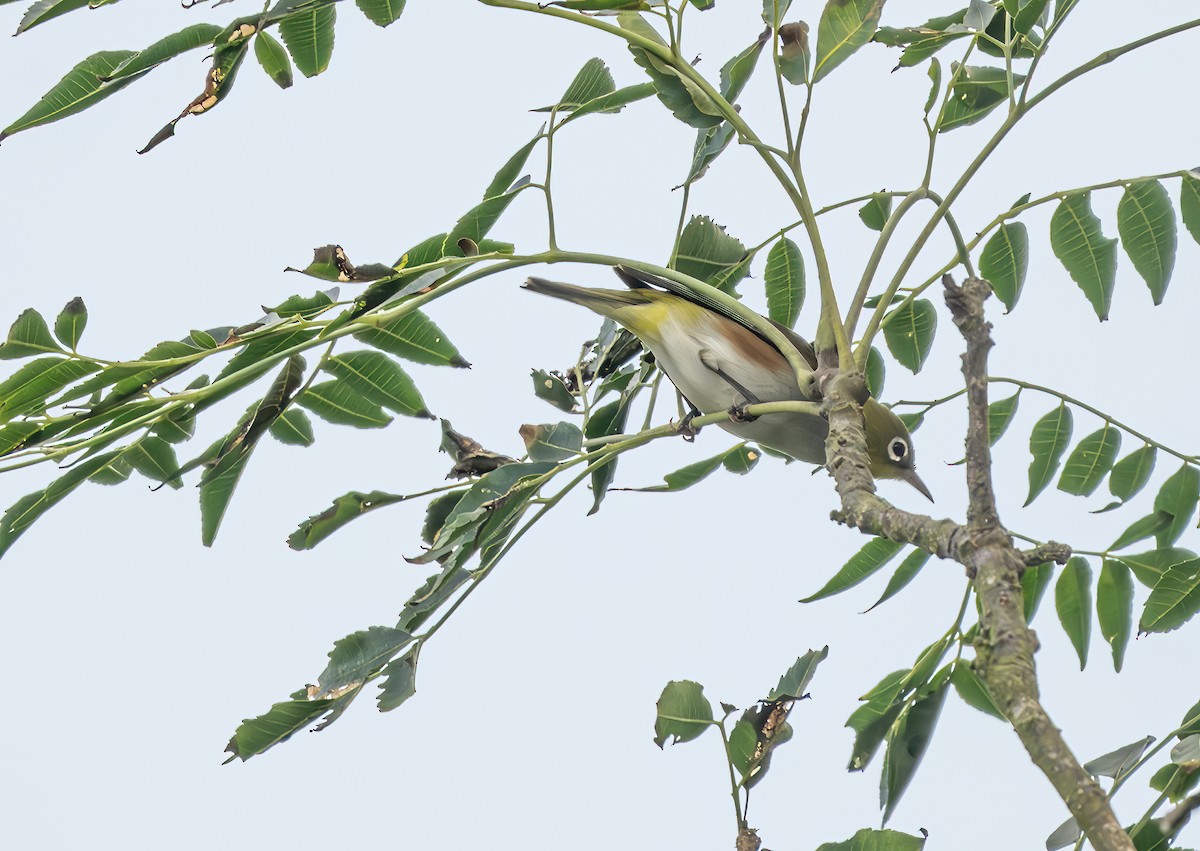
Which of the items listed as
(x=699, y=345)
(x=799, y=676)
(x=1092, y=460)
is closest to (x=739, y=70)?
(x=699, y=345)

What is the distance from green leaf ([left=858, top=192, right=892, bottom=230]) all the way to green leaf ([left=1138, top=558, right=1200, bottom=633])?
1148mm

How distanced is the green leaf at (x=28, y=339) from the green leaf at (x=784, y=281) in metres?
1.86

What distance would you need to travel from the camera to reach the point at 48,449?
95.6 inches

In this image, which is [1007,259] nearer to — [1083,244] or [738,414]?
[1083,244]

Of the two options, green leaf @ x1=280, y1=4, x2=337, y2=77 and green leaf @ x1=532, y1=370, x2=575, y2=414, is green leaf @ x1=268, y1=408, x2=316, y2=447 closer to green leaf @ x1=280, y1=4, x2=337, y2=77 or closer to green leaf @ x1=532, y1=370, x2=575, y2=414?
green leaf @ x1=532, y1=370, x2=575, y2=414

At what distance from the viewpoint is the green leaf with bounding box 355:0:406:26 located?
8.82 ft

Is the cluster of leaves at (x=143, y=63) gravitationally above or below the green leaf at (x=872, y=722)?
above

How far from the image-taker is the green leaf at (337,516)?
2844 mm

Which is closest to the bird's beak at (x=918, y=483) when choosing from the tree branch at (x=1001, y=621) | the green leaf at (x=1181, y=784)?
the green leaf at (x=1181, y=784)

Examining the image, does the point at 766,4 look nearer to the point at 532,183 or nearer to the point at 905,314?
the point at 532,183

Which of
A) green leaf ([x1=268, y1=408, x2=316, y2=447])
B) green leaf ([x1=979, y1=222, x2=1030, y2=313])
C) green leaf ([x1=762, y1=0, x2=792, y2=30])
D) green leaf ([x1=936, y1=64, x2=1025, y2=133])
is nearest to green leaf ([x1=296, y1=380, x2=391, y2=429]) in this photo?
green leaf ([x1=268, y1=408, x2=316, y2=447])

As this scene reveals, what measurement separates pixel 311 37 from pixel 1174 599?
93.2 inches

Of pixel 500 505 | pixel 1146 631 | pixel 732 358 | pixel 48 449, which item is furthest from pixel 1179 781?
pixel 48 449

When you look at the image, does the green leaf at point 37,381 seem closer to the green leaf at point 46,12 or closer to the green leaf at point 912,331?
the green leaf at point 46,12
